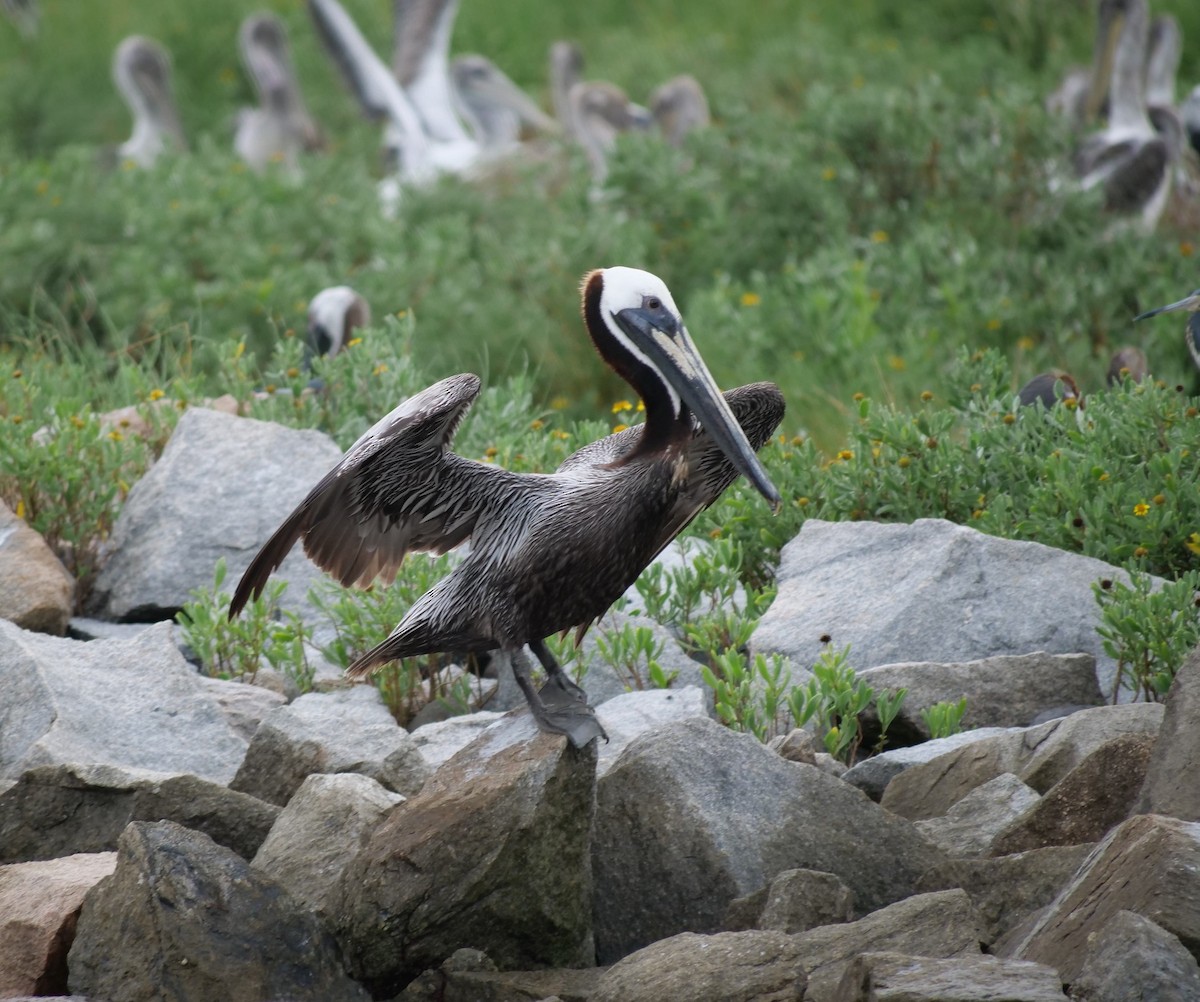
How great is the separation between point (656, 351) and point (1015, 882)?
1.38 meters

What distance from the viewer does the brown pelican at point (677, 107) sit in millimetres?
15156

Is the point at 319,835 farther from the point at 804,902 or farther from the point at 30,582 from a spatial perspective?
the point at 30,582

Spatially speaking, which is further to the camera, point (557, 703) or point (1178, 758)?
point (557, 703)

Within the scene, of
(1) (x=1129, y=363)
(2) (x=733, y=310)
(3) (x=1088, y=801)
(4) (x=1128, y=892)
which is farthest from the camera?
(2) (x=733, y=310)

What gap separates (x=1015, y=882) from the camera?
3.40 m

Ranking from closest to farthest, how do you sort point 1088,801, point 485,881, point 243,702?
point 485,881 < point 1088,801 < point 243,702

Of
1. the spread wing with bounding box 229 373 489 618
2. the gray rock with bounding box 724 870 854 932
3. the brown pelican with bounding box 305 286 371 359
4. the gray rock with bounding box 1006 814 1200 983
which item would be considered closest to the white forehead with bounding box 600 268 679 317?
the spread wing with bounding box 229 373 489 618

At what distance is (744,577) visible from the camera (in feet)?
18.7

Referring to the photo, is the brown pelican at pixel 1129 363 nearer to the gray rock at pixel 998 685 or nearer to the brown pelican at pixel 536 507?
the gray rock at pixel 998 685

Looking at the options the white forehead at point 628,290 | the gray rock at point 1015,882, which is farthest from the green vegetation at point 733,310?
the white forehead at point 628,290

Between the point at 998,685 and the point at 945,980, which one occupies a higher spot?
the point at 945,980

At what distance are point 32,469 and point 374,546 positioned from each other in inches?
85.2

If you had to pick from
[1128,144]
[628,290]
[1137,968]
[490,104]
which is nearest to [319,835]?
[628,290]

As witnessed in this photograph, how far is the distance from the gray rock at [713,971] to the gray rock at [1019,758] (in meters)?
0.98
